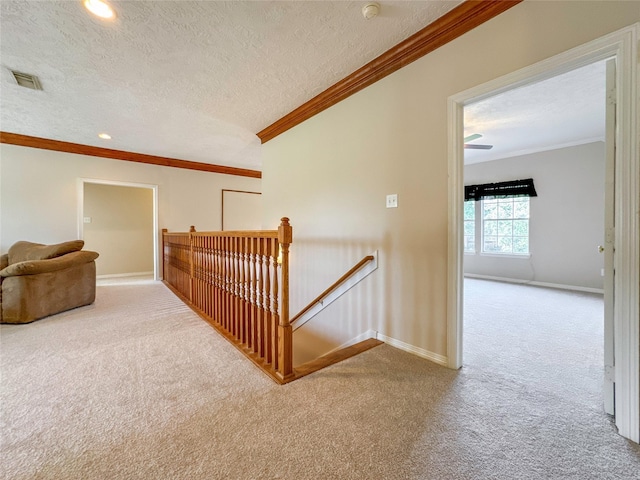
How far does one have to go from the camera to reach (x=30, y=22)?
182 centimetres

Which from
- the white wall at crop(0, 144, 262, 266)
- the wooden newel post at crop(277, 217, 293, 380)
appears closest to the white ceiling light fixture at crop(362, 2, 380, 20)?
the wooden newel post at crop(277, 217, 293, 380)

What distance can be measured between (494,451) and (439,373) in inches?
24.7

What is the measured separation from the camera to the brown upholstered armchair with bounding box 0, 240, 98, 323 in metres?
2.66

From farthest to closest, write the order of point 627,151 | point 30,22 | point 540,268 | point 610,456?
point 540,268, point 30,22, point 627,151, point 610,456

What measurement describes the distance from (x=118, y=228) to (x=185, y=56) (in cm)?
547

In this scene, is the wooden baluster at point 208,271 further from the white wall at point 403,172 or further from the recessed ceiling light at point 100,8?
the recessed ceiling light at point 100,8

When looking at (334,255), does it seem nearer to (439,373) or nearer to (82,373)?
(439,373)

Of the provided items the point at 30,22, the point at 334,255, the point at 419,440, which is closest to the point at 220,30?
the point at 30,22

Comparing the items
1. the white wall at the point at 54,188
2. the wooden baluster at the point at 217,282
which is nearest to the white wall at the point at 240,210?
the white wall at the point at 54,188

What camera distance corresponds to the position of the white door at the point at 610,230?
1.30 meters

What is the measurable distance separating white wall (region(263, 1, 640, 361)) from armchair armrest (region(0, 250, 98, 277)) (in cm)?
280

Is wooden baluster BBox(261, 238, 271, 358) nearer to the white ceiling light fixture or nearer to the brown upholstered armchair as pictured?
the white ceiling light fixture

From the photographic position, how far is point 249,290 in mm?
2084

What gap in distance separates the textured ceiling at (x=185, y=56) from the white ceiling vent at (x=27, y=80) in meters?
0.05
